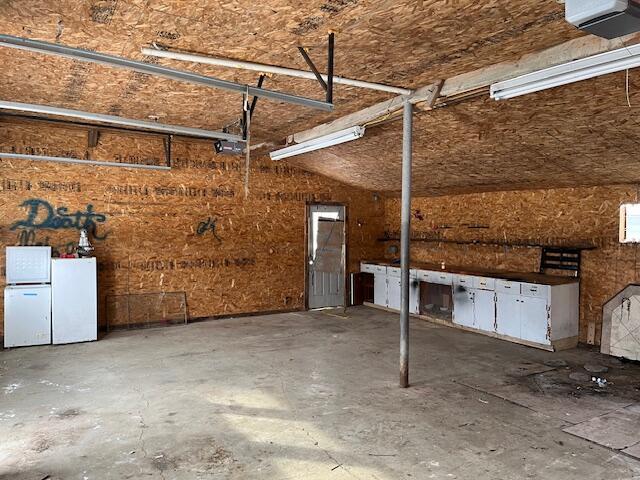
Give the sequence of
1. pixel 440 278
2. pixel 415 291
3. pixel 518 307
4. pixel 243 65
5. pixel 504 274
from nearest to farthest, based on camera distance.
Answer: pixel 243 65
pixel 518 307
pixel 504 274
pixel 440 278
pixel 415 291

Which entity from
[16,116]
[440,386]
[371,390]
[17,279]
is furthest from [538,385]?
[16,116]

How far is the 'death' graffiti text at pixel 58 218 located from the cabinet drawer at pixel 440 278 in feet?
16.7

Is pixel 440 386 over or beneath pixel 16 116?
beneath

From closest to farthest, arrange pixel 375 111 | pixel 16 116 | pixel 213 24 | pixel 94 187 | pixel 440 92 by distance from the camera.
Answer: pixel 213 24
pixel 440 92
pixel 375 111
pixel 16 116
pixel 94 187

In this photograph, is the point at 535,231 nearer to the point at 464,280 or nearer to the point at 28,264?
the point at 464,280

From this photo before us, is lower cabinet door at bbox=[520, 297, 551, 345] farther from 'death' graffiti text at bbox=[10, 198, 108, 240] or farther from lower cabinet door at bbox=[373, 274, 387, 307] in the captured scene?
'death' graffiti text at bbox=[10, 198, 108, 240]

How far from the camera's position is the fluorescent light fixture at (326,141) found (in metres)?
5.28

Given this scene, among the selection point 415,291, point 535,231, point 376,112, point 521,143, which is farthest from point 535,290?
point 376,112

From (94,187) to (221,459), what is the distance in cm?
511

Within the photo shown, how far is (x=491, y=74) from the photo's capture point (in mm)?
3912

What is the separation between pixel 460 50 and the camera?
3594 mm

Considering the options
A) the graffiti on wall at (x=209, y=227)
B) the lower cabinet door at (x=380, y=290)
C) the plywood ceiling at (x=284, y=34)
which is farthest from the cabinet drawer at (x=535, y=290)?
the graffiti on wall at (x=209, y=227)

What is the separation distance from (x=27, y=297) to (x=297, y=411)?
4.15 metres

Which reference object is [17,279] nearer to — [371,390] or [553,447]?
[371,390]
